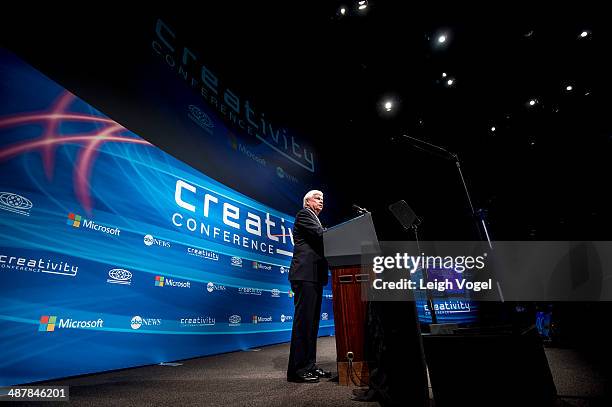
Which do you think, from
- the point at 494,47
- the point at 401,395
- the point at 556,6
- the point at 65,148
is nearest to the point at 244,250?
the point at 65,148

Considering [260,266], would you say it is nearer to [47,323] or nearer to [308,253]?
[308,253]

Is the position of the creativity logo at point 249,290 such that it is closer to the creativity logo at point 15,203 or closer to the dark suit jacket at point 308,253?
the dark suit jacket at point 308,253

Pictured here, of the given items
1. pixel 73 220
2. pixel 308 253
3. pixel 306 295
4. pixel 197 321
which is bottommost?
pixel 197 321

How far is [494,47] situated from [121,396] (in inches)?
281

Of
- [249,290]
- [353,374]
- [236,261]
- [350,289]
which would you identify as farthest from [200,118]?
[353,374]

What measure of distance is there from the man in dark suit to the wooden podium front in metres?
0.17

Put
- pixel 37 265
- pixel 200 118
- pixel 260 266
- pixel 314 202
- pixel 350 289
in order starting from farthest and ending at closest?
pixel 260 266 → pixel 200 118 → pixel 314 202 → pixel 350 289 → pixel 37 265

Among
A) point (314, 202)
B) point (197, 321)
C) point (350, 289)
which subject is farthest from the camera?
point (197, 321)

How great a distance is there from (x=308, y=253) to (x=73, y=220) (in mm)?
1975

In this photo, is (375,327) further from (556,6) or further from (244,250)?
(556,6)

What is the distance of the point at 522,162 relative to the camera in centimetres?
784

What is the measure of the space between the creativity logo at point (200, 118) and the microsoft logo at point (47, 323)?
2.63 meters

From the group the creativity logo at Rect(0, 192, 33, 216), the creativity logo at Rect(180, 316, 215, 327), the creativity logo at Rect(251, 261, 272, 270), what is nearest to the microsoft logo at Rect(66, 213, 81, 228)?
the creativity logo at Rect(0, 192, 33, 216)

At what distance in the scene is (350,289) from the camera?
7.92 feet
